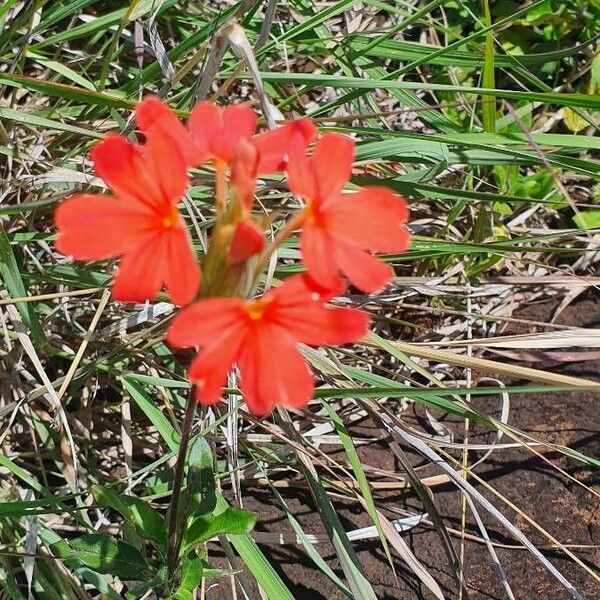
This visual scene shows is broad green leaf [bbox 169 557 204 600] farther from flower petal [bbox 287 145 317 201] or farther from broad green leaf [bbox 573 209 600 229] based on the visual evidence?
broad green leaf [bbox 573 209 600 229]

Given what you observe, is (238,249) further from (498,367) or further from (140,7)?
(140,7)

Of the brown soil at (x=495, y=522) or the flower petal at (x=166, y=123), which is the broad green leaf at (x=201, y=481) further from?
the flower petal at (x=166, y=123)

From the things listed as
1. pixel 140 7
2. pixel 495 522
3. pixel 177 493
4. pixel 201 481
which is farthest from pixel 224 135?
pixel 495 522

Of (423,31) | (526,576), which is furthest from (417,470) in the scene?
(423,31)

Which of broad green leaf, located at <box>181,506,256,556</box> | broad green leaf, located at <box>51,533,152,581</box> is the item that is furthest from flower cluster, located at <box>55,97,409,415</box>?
broad green leaf, located at <box>51,533,152,581</box>

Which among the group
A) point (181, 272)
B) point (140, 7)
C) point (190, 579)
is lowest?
point (190, 579)

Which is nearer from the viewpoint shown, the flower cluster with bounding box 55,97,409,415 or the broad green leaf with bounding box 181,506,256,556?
the flower cluster with bounding box 55,97,409,415
